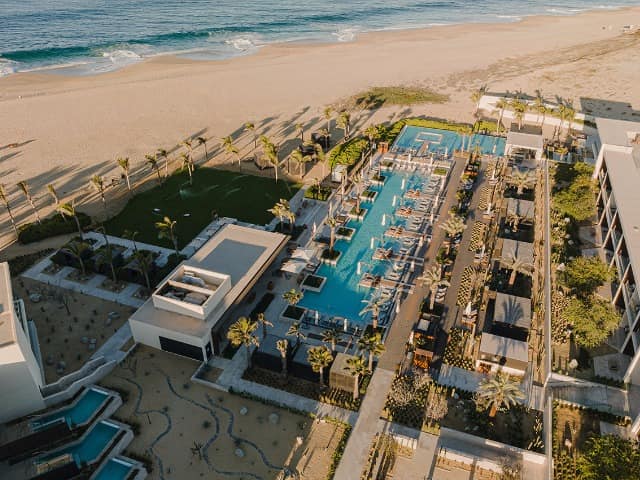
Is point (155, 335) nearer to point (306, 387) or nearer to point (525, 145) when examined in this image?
point (306, 387)

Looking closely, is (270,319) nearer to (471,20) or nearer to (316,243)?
(316,243)

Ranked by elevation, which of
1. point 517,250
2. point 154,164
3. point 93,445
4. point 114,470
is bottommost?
point 114,470

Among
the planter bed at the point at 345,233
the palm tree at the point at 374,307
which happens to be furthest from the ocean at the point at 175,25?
the palm tree at the point at 374,307

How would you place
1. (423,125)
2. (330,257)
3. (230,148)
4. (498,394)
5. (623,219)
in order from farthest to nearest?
(423,125) → (230,148) → (330,257) → (623,219) → (498,394)

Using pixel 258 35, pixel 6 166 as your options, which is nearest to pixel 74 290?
pixel 6 166

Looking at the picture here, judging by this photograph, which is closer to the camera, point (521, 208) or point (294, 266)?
point (294, 266)

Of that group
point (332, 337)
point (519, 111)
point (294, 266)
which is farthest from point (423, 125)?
point (332, 337)
